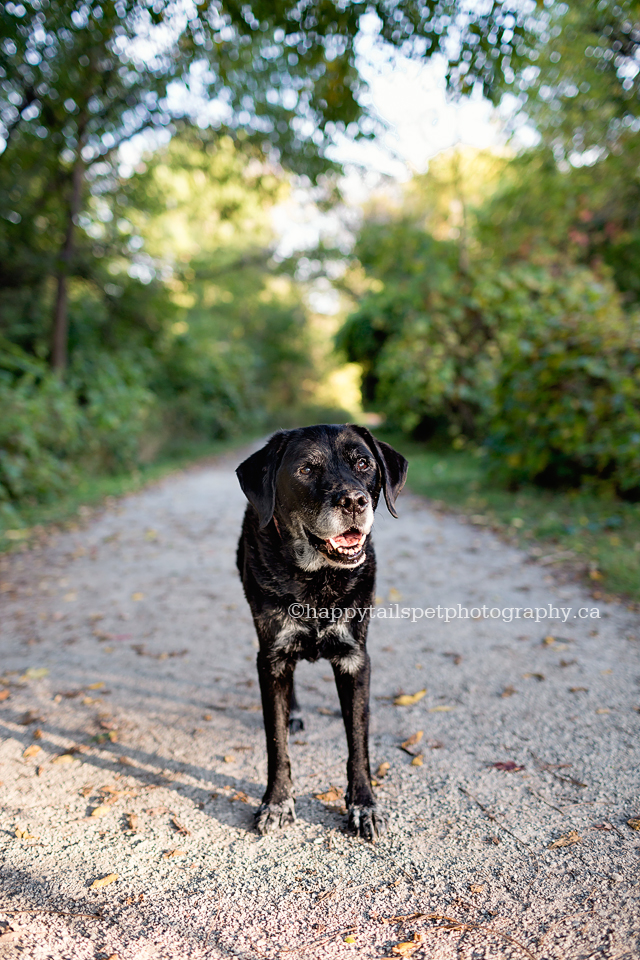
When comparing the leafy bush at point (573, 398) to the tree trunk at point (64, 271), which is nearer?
the leafy bush at point (573, 398)

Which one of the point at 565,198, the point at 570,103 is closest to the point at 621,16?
the point at 570,103

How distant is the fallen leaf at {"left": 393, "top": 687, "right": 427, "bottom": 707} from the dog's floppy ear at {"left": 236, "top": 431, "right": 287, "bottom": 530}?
162 centimetres

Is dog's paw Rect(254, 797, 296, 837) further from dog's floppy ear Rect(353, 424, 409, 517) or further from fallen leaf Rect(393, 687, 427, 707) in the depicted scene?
dog's floppy ear Rect(353, 424, 409, 517)

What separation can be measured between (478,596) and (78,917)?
4182mm

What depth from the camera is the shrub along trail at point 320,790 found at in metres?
2.08

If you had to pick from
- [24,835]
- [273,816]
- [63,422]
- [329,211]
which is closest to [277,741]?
[273,816]

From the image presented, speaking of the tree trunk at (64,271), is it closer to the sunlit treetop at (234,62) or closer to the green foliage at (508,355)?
the sunlit treetop at (234,62)

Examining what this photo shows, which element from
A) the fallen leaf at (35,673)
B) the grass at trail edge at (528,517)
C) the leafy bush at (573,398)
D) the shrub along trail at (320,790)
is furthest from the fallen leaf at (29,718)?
the leafy bush at (573,398)

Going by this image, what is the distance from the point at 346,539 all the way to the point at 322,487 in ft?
0.86

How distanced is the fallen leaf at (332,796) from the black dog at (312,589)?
0.17 m

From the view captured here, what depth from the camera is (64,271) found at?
41.8ft

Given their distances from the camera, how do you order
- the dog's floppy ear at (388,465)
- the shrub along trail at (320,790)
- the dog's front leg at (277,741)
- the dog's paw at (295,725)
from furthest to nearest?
the dog's paw at (295,725) → the dog's floppy ear at (388,465) → the dog's front leg at (277,741) → the shrub along trail at (320,790)

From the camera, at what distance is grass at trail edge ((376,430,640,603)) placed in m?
5.84

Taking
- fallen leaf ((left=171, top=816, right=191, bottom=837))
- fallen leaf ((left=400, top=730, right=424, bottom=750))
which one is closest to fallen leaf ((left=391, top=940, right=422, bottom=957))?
fallen leaf ((left=171, top=816, right=191, bottom=837))
